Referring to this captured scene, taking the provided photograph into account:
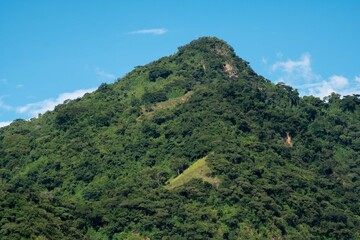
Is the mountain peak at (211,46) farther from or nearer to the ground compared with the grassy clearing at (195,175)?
farther from the ground

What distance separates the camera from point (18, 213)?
92250mm

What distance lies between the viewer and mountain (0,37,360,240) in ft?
341

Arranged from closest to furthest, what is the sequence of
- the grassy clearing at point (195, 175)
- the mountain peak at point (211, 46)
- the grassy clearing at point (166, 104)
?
the grassy clearing at point (195, 175)
the grassy clearing at point (166, 104)
the mountain peak at point (211, 46)

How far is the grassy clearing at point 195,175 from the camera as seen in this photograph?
373 feet

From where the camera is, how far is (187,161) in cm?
12300

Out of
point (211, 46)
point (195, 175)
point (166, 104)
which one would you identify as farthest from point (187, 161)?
point (211, 46)

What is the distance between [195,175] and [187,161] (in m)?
8.19

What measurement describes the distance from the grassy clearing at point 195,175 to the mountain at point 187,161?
0.30 metres

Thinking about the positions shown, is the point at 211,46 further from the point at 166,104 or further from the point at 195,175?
the point at 195,175

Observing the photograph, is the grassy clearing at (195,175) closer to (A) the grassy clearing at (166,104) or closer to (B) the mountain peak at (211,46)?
(A) the grassy clearing at (166,104)

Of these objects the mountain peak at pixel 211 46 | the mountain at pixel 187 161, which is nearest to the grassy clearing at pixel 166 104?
the mountain at pixel 187 161

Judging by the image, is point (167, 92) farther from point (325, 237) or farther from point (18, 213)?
point (18, 213)

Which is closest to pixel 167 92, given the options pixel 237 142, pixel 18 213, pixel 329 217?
pixel 237 142

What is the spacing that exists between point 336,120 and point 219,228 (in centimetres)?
6361
